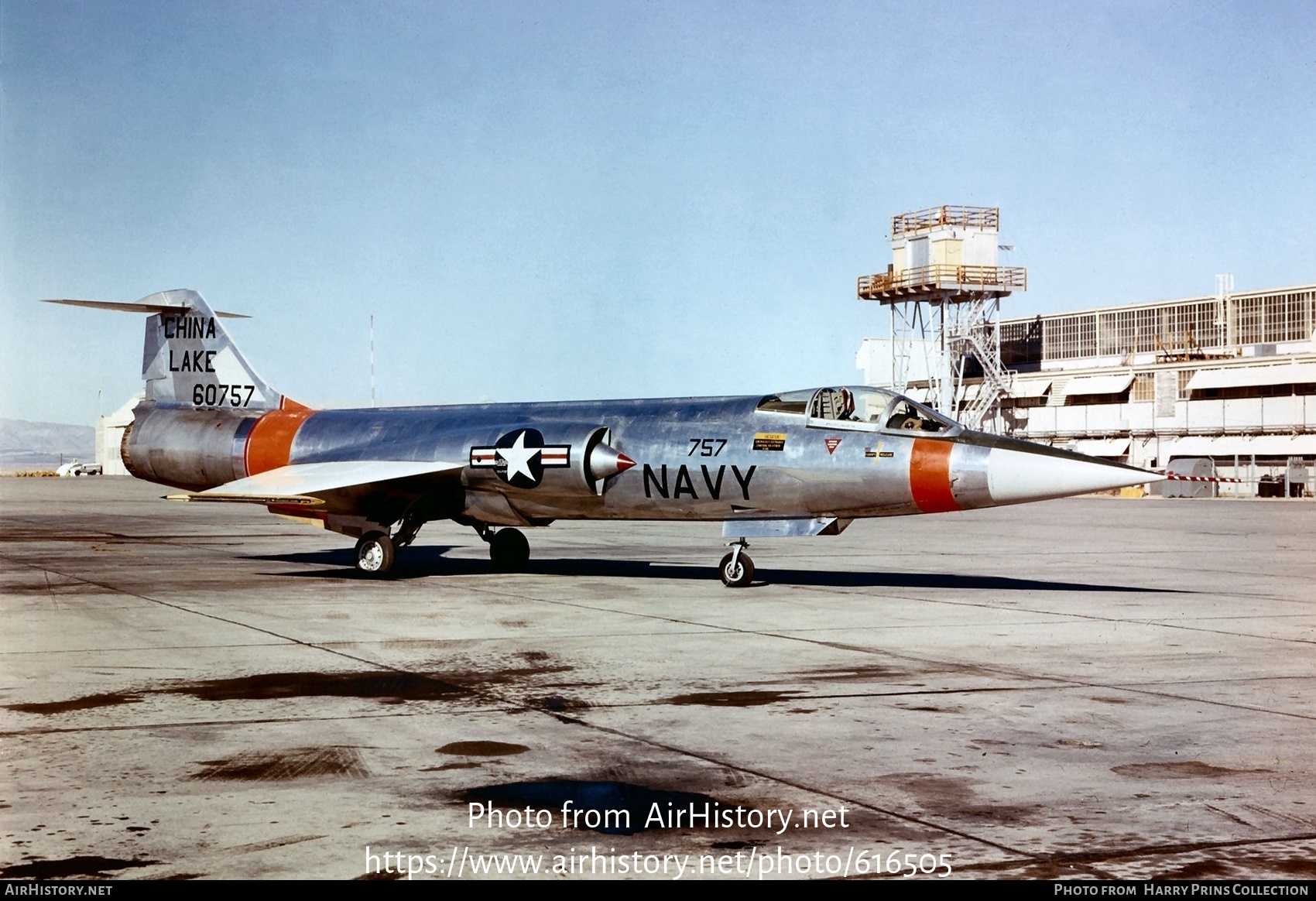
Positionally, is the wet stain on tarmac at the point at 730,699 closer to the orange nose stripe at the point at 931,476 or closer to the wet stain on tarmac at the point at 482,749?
the wet stain on tarmac at the point at 482,749

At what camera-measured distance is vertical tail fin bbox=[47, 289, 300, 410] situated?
23.0 metres

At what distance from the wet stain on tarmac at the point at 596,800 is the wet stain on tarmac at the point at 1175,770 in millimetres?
2392

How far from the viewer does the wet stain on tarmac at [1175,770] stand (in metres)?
6.96

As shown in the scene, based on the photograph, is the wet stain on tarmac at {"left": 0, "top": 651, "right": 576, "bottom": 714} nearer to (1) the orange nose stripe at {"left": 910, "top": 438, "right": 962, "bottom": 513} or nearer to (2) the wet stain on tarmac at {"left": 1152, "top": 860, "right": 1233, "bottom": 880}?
(2) the wet stain on tarmac at {"left": 1152, "top": 860, "right": 1233, "bottom": 880}

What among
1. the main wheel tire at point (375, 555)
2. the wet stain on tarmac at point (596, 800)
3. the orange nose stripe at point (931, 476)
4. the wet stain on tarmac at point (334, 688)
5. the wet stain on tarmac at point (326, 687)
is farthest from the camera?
the main wheel tire at point (375, 555)

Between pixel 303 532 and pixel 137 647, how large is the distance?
2178 centimetres

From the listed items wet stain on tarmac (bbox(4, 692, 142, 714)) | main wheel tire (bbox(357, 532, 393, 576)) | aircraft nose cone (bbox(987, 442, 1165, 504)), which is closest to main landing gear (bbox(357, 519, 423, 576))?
main wheel tire (bbox(357, 532, 393, 576))

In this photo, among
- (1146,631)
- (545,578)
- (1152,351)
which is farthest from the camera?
(1152,351)

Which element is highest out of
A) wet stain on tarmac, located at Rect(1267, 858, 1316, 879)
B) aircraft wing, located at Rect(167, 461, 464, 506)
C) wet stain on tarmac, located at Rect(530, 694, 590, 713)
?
aircraft wing, located at Rect(167, 461, 464, 506)

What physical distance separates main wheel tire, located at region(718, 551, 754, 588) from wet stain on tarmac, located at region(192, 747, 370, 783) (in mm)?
10358

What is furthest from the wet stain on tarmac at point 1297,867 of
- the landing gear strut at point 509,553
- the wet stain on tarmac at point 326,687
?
the landing gear strut at point 509,553

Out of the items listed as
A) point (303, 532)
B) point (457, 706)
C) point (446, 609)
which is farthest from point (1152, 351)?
point (457, 706)
